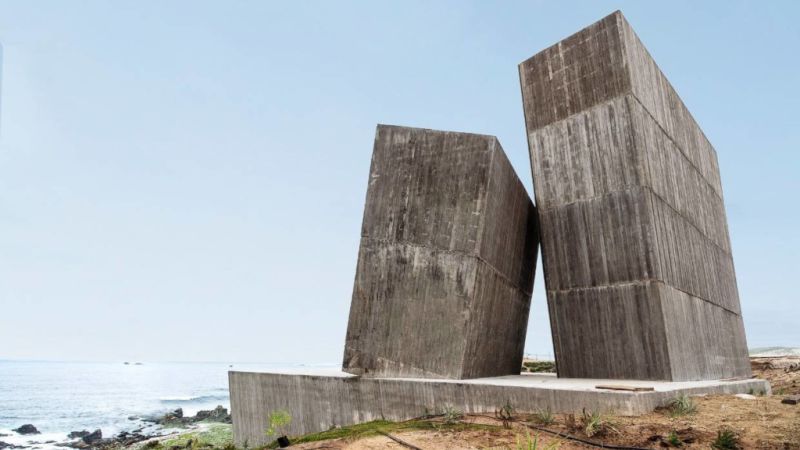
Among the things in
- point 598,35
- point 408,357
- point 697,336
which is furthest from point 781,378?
point 408,357

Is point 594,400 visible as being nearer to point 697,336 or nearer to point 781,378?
Result: point 697,336

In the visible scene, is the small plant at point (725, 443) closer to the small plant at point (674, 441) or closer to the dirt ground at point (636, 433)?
the dirt ground at point (636, 433)

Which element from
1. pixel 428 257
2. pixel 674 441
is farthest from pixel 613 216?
pixel 674 441

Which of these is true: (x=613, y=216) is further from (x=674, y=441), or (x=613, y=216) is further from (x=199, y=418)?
(x=199, y=418)

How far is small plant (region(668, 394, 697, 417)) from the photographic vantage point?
7000mm

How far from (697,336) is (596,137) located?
4538mm

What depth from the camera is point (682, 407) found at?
717 centimetres

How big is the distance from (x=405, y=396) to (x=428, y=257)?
7.54ft

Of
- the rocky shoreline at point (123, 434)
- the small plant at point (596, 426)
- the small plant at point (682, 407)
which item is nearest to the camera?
the small plant at point (596, 426)

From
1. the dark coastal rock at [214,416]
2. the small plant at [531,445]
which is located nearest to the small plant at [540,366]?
the small plant at [531,445]

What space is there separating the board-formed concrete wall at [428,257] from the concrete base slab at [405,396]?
53 cm

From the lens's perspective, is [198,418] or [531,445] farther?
[198,418]

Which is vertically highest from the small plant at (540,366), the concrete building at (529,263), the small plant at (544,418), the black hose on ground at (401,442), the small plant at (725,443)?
the concrete building at (529,263)

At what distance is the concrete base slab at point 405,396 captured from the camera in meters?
7.50
